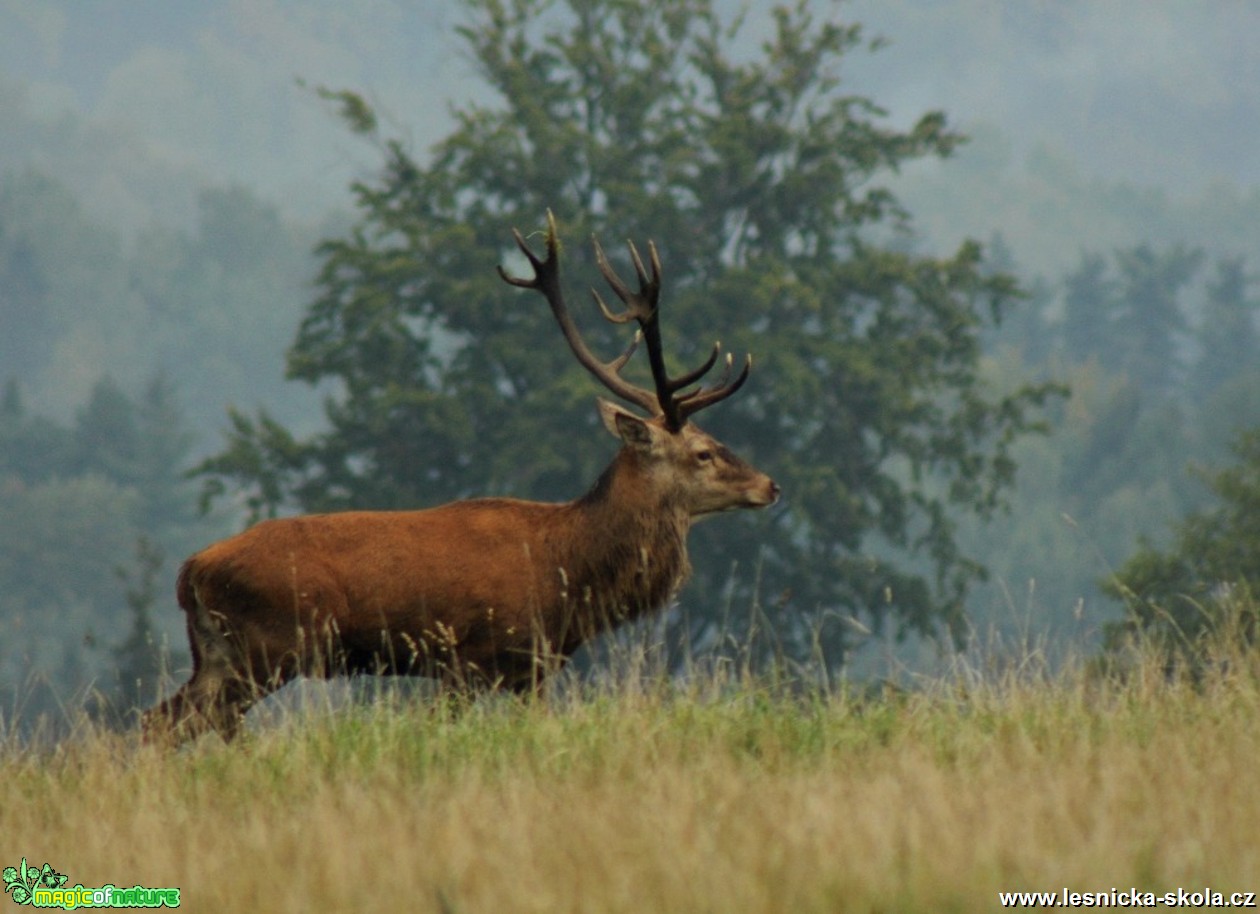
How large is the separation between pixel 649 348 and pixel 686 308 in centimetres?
2070

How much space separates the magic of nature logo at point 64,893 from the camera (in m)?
5.11

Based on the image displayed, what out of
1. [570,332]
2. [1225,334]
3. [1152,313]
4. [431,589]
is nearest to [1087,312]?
[1152,313]

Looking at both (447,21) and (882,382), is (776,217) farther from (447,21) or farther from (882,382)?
(447,21)

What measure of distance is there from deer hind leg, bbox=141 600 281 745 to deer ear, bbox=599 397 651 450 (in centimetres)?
213

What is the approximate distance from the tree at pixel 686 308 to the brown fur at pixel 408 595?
18.3 m

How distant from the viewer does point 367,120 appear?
31.9 metres

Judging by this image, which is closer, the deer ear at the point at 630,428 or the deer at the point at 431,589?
the deer at the point at 431,589

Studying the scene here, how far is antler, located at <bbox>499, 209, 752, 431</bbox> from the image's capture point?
9.96 meters

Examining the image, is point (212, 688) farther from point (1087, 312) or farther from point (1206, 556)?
point (1087, 312)

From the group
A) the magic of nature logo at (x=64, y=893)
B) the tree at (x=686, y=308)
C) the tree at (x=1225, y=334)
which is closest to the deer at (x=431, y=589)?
the magic of nature logo at (x=64, y=893)

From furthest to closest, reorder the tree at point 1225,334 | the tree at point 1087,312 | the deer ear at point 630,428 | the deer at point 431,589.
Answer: the tree at point 1087,312 < the tree at point 1225,334 < the deer ear at point 630,428 < the deer at point 431,589

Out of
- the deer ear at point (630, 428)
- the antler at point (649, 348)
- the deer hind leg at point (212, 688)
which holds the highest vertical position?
the antler at point (649, 348)

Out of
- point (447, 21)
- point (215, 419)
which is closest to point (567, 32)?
point (447, 21)

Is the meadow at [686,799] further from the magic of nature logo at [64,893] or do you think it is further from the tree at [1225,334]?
the tree at [1225,334]
